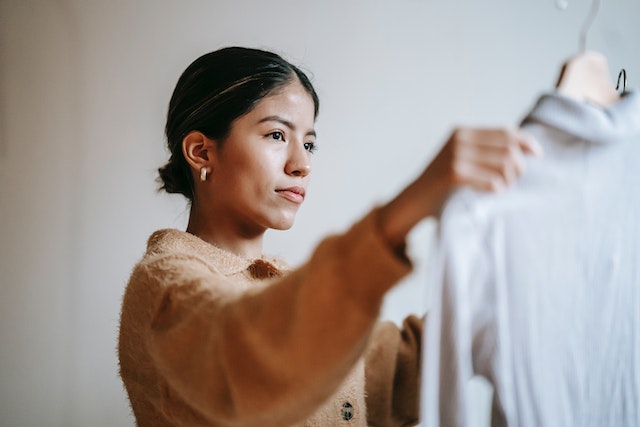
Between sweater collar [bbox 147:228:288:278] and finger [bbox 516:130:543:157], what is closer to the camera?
finger [bbox 516:130:543:157]

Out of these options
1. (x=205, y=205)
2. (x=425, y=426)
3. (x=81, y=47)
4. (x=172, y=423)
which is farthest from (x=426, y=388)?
(x=81, y=47)

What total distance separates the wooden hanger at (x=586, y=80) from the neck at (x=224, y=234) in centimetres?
54

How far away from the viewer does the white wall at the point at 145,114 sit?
4.23 feet

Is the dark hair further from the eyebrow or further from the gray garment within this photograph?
the gray garment

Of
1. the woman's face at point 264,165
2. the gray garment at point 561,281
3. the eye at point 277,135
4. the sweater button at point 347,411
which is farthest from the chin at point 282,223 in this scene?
the gray garment at point 561,281

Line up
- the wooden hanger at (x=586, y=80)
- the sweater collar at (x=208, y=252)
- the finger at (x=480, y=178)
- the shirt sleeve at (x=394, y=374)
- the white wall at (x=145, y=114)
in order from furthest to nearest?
the white wall at (x=145, y=114) < the shirt sleeve at (x=394, y=374) < the sweater collar at (x=208, y=252) < the wooden hanger at (x=586, y=80) < the finger at (x=480, y=178)

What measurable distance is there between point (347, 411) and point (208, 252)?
317mm

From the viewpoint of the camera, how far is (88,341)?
4.29 feet

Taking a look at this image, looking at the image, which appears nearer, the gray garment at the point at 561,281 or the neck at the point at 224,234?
the gray garment at the point at 561,281

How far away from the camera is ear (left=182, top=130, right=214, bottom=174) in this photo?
2.90 ft

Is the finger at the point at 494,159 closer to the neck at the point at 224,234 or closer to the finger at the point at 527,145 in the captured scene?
the finger at the point at 527,145

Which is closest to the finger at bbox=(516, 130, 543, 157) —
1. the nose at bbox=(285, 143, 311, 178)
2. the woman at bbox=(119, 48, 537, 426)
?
the woman at bbox=(119, 48, 537, 426)

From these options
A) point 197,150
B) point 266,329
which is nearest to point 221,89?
point 197,150

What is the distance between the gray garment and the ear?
1.72 ft
